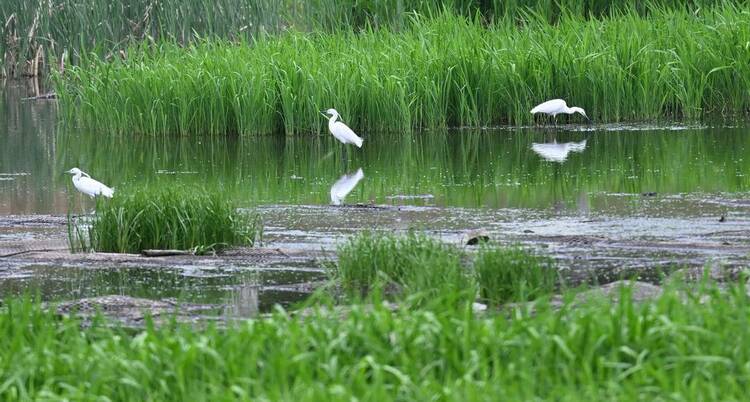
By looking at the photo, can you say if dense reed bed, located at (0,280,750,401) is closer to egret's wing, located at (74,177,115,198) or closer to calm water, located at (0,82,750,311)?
calm water, located at (0,82,750,311)

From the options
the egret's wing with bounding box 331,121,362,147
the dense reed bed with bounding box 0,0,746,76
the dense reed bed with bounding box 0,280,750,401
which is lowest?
the dense reed bed with bounding box 0,280,750,401

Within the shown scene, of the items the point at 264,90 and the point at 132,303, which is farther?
the point at 264,90

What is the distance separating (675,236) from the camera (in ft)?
27.9

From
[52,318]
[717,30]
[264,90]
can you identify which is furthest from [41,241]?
[717,30]

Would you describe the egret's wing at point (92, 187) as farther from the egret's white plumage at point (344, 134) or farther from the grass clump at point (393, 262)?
the grass clump at point (393, 262)

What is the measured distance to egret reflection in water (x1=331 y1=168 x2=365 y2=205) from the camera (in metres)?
11.1

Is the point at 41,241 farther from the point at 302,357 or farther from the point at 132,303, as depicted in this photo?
the point at 302,357

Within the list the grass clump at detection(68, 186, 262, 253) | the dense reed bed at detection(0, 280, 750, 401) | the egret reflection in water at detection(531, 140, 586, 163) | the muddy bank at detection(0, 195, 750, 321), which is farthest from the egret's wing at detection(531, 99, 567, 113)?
the dense reed bed at detection(0, 280, 750, 401)

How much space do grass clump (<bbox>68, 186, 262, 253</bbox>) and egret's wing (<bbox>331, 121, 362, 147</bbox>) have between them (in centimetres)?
594

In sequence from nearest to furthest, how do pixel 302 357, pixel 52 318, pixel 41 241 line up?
pixel 302 357
pixel 52 318
pixel 41 241

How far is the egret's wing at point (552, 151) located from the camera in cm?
1377

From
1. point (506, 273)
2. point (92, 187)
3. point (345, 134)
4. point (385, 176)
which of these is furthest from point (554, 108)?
point (506, 273)

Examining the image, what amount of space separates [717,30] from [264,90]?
543cm

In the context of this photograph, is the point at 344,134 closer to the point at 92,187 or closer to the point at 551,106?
the point at 551,106
